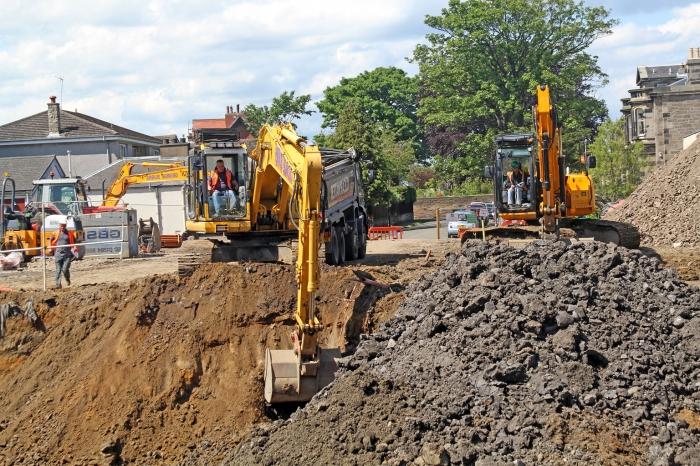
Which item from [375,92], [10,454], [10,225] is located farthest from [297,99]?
[10,454]

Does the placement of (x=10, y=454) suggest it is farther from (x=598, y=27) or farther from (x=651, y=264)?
(x=598, y=27)

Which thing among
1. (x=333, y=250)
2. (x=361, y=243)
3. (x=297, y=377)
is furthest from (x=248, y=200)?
(x=297, y=377)

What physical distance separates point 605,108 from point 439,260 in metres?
43.3

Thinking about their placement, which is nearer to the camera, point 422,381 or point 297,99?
point 422,381

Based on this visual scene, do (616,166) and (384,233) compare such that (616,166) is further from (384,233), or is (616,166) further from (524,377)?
(524,377)

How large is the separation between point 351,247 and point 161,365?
8.78 metres

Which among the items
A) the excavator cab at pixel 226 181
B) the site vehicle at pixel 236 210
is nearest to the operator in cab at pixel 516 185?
the site vehicle at pixel 236 210

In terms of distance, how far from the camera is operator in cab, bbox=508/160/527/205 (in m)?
22.8

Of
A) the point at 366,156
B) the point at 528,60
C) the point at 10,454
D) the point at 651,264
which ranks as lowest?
the point at 10,454

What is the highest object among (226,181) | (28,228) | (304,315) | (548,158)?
(548,158)

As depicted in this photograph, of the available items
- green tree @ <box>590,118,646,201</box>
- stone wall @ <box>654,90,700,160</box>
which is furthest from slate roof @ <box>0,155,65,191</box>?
stone wall @ <box>654,90,700,160</box>

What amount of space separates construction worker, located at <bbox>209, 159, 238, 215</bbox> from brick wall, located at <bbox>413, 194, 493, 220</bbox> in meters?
36.5

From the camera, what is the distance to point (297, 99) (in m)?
74.2

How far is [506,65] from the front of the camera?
58.4 m
